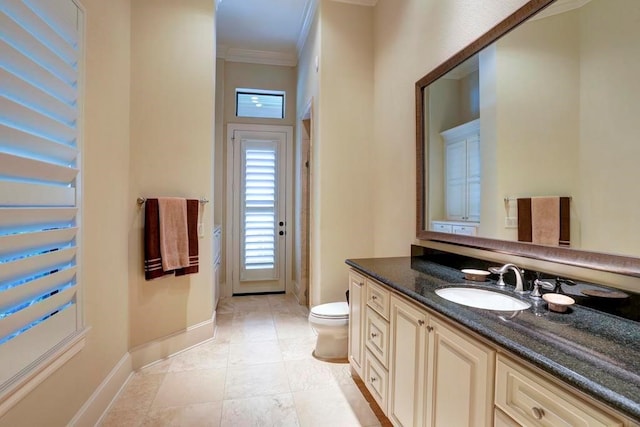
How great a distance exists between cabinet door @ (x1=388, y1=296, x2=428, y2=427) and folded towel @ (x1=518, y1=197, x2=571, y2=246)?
62 cm

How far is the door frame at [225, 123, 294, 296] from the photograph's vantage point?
441 centimetres

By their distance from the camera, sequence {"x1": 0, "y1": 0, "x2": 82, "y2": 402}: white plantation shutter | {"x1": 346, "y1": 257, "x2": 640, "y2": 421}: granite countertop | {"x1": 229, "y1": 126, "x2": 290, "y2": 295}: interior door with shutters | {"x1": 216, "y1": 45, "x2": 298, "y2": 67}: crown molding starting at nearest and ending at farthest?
{"x1": 346, "y1": 257, "x2": 640, "y2": 421}: granite countertop
{"x1": 0, "y1": 0, "x2": 82, "y2": 402}: white plantation shutter
{"x1": 216, "y1": 45, "x2": 298, "y2": 67}: crown molding
{"x1": 229, "y1": 126, "x2": 290, "y2": 295}: interior door with shutters

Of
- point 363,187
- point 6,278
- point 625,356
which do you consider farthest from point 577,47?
point 6,278

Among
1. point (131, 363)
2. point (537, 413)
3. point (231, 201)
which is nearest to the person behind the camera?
point (537, 413)

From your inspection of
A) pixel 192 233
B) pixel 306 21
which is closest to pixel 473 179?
pixel 192 233

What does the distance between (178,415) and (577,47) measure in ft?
8.83

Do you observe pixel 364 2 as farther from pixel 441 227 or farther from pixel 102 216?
pixel 102 216

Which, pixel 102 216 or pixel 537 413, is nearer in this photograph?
Answer: pixel 537 413

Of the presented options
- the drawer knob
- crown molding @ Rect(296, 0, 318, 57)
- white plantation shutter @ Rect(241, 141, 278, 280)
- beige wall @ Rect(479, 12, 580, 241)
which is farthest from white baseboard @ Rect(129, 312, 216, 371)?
crown molding @ Rect(296, 0, 318, 57)

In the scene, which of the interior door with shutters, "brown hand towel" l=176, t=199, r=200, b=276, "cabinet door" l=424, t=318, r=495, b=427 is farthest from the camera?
the interior door with shutters

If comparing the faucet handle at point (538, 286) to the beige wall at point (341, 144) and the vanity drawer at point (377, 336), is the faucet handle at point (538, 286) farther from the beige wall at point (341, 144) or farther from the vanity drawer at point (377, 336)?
the beige wall at point (341, 144)

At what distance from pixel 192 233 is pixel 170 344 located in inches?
36.5

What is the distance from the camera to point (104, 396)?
195 cm

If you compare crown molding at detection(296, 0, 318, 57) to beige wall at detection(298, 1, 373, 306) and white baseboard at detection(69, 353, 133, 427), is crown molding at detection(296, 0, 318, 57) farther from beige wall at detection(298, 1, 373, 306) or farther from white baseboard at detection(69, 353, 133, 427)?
white baseboard at detection(69, 353, 133, 427)
